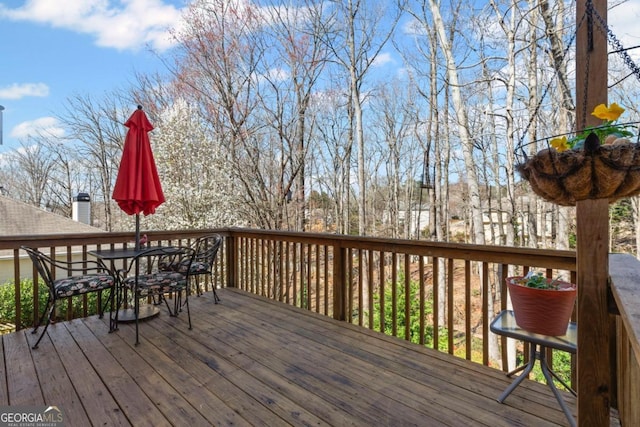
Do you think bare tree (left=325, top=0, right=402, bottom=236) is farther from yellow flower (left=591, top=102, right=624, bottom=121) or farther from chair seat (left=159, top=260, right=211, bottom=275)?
yellow flower (left=591, top=102, right=624, bottom=121)

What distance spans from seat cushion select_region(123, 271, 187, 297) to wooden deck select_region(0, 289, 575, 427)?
0.39m

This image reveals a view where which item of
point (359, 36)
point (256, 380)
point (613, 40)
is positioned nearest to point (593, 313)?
point (613, 40)

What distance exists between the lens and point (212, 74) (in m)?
8.10

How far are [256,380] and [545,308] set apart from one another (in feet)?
5.86

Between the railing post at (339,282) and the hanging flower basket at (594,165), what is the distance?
7.30 ft

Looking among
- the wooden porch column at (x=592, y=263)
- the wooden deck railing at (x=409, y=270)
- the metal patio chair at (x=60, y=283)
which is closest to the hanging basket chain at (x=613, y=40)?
the wooden porch column at (x=592, y=263)

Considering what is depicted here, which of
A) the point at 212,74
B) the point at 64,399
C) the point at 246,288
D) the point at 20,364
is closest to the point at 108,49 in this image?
the point at 212,74

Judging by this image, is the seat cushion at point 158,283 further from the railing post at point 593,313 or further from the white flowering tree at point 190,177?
the white flowering tree at point 190,177

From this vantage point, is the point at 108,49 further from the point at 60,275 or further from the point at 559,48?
the point at 559,48

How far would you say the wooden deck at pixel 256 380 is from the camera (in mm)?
1840

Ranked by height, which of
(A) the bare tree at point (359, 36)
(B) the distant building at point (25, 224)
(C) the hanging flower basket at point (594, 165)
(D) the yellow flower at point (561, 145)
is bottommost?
(B) the distant building at point (25, 224)

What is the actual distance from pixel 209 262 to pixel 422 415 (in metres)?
2.77

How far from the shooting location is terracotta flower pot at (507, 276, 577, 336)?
5.63 ft

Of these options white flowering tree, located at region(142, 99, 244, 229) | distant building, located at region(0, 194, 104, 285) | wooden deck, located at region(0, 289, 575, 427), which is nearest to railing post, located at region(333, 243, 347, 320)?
wooden deck, located at region(0, 289, 575, 427)
